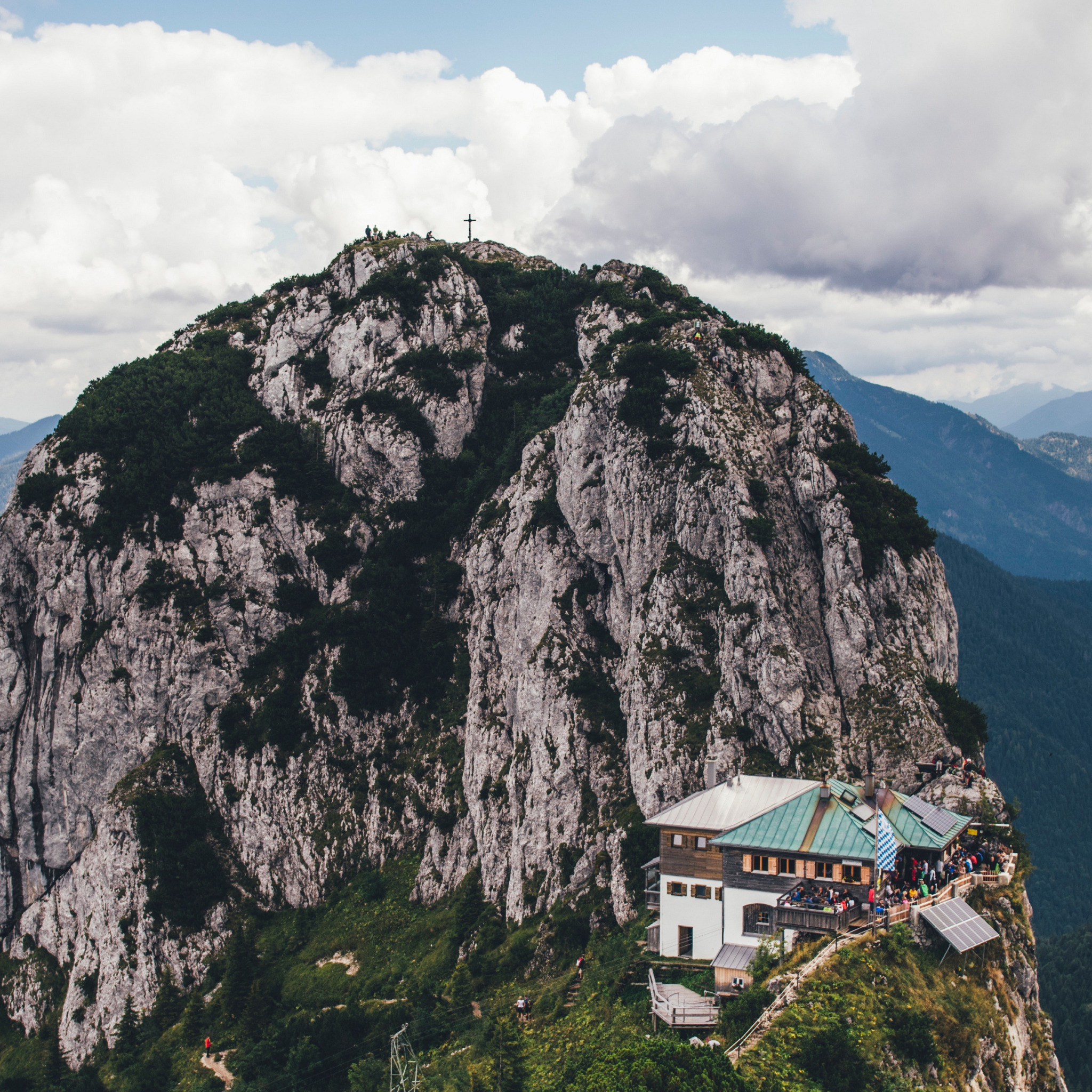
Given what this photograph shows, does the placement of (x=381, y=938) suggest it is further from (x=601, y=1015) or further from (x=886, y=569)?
(x=886, y=569)

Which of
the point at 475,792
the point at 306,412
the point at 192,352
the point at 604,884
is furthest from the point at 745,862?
the point at 192,352

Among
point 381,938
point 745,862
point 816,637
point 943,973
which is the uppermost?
point 816,637

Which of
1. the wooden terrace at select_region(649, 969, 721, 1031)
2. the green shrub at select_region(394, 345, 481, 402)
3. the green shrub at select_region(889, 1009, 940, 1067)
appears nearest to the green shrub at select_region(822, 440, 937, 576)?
the wooden terrace at select_region(649, 969, 721, 1031)

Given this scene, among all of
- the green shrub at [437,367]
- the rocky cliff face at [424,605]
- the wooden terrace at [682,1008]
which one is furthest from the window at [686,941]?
the green shrub at [437,367]

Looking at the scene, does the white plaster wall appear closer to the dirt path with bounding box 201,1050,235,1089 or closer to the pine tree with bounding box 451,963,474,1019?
the pine tree with bounding box 451,963,474,1019

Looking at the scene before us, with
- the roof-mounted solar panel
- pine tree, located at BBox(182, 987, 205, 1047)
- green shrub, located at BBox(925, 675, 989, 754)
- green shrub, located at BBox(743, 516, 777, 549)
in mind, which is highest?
green shrub, located at BBox(743, 516, 777, 549)
